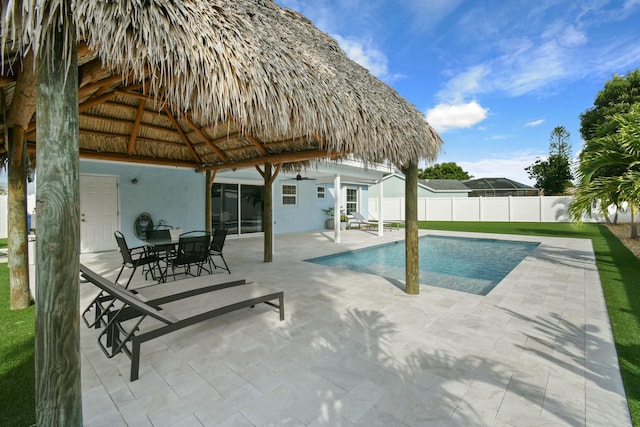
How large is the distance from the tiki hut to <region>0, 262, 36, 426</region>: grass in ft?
2.25

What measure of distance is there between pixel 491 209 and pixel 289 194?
17.7m

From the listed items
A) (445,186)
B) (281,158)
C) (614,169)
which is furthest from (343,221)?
(445,186)

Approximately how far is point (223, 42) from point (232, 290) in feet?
9.66

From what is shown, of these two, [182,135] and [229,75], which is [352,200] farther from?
[229,75]

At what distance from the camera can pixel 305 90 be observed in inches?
129

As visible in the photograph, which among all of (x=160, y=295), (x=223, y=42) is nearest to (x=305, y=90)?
(x=223, y=42)

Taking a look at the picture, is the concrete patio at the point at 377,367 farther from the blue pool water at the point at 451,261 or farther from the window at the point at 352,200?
the window at the point at 352,200

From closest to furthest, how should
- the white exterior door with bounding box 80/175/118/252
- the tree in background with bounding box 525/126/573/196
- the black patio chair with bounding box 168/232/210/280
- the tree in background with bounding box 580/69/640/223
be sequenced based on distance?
the black patio chair with bounding box 168/232/210/280, the white exterior door with bounding box 80/175/118/252, the tree in background with bounding box 580/69/640/223, the tree in background with bounding box 525/126/573/196

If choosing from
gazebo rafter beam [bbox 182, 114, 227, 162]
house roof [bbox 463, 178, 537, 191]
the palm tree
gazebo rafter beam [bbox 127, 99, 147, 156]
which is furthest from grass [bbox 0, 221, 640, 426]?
house roof [bbox 463, 178, 537, 191]

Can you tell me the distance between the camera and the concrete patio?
6.98 ft

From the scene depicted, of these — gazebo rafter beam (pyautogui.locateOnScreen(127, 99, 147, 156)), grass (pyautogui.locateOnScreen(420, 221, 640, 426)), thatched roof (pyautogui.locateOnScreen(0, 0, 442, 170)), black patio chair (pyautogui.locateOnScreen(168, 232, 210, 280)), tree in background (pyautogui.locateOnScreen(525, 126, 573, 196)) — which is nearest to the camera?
thatched roof (pyautogui.locateOnScreen(0, 0, 442, 170))

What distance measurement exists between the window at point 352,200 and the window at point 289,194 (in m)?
4.77

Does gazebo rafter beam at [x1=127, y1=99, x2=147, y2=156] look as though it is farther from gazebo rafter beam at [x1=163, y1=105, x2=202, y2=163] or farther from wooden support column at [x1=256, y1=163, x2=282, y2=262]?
wooden support column at [x1=256, y1=163, x2=282, y2=262]

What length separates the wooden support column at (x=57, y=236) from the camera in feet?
5.15
